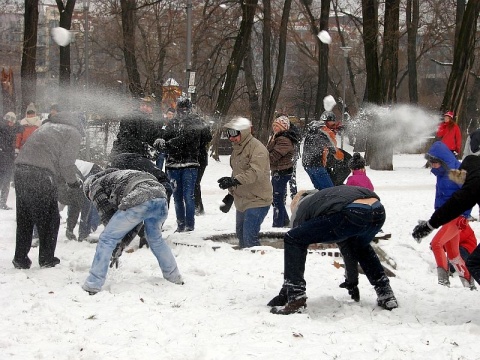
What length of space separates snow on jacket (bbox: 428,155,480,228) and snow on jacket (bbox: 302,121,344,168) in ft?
17.1

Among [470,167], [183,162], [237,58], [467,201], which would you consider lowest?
[183,162]

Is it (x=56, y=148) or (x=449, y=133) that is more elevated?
(x=56, y=148)

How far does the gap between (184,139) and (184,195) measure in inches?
34.4

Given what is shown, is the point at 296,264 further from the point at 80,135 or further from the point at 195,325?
the point at 80,135

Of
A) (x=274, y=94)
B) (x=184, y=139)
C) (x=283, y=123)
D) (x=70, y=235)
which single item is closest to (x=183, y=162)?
(x=184, y=139)

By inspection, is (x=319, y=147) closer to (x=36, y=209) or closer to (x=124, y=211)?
(x=36, y=209)

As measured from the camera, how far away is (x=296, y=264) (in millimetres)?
6004

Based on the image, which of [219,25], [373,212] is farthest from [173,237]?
[219,25]

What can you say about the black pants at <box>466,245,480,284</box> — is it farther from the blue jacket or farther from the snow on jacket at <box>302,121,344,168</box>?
the snow on jacket at <box>302,121,344,168</box>

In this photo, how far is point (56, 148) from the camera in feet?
25.4

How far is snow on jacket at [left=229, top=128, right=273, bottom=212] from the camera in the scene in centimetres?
841

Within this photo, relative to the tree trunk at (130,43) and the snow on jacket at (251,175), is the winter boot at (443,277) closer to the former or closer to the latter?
the snow on jacket at (251,175)

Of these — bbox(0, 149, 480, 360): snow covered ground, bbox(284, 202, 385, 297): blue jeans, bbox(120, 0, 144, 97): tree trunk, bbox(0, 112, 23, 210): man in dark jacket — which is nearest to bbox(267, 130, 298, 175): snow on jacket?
bbox(0, 149, 480, 360): snow covered ground

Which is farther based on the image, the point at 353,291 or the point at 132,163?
the point at 132,163
